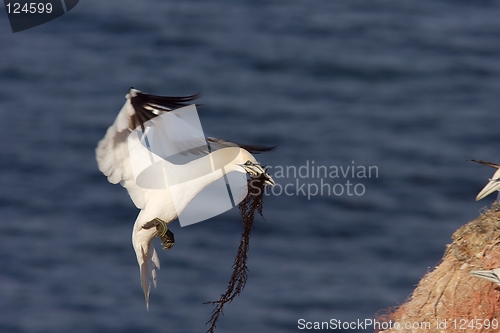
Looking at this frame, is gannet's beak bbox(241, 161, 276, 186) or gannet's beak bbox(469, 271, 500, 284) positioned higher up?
gannet's beak bbox(241, 161, 276, 186)

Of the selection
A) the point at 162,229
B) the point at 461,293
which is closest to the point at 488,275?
the point at 461,293

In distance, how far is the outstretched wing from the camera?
253 inches

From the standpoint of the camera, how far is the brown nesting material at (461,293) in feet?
23.7

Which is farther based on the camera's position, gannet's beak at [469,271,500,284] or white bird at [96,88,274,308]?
gannet's beak at [469,271,500,284]

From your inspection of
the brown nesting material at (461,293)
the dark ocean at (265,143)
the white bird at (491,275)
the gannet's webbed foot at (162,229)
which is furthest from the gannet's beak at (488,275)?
the dark ocean at (265,143)

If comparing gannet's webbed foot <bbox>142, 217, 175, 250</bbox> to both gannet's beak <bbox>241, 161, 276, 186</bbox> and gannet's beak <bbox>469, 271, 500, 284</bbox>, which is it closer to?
gannet's beak <bbox>241, 161, 276, 186</bbox>

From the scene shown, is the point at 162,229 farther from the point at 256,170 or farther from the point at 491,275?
the point at 491,275

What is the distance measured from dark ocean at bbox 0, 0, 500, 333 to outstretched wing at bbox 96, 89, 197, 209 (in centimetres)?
831

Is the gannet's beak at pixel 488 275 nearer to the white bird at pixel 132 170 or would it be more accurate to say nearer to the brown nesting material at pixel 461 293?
the brown nesting material at pixel 461 293

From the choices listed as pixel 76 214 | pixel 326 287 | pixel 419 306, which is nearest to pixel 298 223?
pixel 326 287

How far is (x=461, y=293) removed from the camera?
24.1 feet

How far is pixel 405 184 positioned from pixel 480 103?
2.58 meters

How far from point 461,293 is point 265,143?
1029 centimetres

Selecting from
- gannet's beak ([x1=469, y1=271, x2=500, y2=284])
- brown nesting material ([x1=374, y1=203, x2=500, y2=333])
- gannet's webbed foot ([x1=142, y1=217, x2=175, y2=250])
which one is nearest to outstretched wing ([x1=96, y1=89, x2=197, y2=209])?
gannet's webbed foot ([x1=142, y1=217, x2=175, y2=250])
